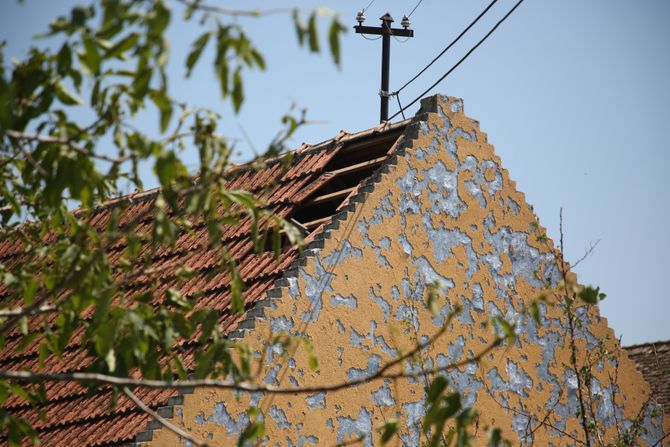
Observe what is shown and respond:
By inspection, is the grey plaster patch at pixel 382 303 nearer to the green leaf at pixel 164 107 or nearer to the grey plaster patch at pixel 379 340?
the grey plaster patch at pixel 379 340

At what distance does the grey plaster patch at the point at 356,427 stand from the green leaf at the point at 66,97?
4.18 meters

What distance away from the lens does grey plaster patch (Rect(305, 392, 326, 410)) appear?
8.07m

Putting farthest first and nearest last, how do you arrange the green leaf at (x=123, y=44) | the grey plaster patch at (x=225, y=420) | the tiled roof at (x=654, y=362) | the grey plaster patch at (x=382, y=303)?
the tiled roof at (x=654, y=362) < the grey plaster patch at (x=382, y=303) < the grey plaster patch at (x=225, y=420) < the green leaf at (x=123, y=44)

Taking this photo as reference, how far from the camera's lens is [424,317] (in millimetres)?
8969

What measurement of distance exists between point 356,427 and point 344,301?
3.24ft

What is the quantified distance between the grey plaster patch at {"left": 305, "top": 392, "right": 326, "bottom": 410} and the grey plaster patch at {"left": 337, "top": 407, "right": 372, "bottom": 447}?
19cm

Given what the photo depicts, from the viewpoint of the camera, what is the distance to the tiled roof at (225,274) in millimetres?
8195

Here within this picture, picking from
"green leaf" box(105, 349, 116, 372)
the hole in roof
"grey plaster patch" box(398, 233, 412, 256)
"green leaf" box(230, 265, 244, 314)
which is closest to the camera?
"green leaf" box(105, 349, 116, 372)

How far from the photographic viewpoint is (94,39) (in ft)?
13.9

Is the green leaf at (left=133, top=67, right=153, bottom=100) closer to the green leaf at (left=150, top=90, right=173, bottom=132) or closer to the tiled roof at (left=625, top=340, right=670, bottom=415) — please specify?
the green leaf at (left=150, top=90, right=173, bottom=132)

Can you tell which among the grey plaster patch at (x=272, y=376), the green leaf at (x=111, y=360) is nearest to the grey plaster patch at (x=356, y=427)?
the grey plaster patch at (x=272, y=376)

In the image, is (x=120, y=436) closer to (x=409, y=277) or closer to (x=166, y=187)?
(x=409, y=277)

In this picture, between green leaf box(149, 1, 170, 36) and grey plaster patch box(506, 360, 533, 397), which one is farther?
grey plaster patch box(506, 360, 533, 397)

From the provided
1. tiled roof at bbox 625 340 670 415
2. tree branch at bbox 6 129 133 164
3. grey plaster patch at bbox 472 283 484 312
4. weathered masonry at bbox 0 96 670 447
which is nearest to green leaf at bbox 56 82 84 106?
tree branch at bbox 6 129 133 164
